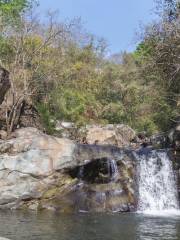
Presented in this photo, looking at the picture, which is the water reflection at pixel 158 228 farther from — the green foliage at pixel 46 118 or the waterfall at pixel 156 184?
the green foliage at pixel 46 118

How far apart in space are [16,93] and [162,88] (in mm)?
12035

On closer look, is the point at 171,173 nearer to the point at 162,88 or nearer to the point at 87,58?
the point at 162,88

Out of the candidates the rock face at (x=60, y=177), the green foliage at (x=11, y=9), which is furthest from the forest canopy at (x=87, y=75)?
the rock face at (x=60, y=177)

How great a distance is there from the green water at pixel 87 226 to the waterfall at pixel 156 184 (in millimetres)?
2890

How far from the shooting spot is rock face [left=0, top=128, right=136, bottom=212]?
74.3 ft

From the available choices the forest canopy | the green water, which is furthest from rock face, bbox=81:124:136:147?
the green water

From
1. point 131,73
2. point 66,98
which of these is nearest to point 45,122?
point 66,98

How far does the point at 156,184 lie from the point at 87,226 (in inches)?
341

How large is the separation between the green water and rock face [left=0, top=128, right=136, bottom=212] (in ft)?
4.90

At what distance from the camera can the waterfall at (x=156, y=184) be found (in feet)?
79.2

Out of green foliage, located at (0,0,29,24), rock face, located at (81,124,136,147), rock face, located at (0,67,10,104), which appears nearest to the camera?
rock face, located at (0,67,10,104)

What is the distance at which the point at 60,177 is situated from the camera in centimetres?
2320

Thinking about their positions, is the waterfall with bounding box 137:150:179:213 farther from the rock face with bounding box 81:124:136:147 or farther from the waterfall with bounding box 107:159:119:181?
the rock face with bounding box 81:124:136:147

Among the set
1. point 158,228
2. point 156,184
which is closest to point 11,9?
point 156,184
